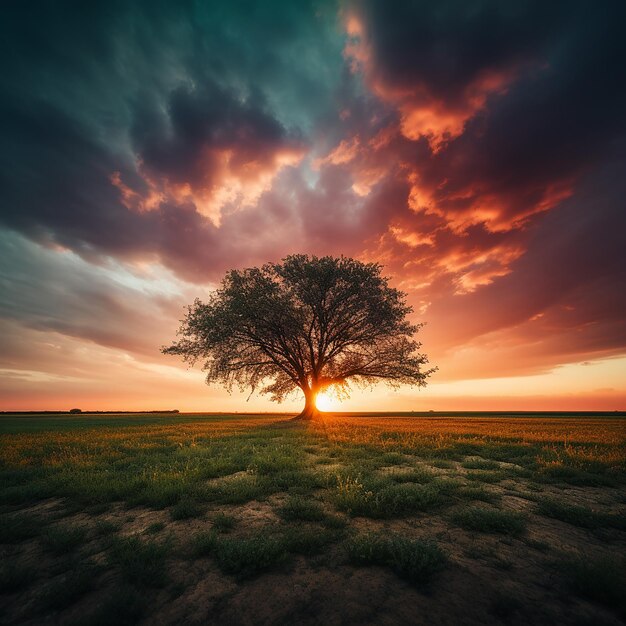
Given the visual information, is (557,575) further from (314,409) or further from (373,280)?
(314,409)

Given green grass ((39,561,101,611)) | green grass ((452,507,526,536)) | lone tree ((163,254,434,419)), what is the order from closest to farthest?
green grass ((39,561,101,611))
green grass ((452,507,526,536))
lone tree ((163,254,434,419))

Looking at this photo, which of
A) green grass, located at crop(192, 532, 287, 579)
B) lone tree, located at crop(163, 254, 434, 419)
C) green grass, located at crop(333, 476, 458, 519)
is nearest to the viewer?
green grass, located at crop(192, 532, 287, 579)

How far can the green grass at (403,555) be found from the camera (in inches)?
151

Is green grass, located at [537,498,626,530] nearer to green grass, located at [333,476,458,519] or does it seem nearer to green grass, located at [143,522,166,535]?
green grass, located at [333,476,458,519]

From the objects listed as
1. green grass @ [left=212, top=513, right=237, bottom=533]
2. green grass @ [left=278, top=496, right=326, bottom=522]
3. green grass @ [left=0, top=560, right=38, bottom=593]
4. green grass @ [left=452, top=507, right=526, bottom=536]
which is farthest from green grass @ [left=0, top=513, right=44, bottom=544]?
green grass @ [left=452, top=507, right=526, bottom=536]

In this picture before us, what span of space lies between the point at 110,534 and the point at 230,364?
2540 cm

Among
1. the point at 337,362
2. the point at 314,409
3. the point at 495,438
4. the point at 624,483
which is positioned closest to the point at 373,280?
the point at 337,362

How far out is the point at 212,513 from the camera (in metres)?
5.87

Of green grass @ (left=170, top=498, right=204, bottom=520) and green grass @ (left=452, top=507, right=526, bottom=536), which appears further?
green grass @ (left=170, top=498, right=204, bottom=520)

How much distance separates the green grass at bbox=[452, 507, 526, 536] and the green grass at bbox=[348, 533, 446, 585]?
1298 millimetres

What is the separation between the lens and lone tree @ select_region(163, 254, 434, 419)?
28000 millimetres

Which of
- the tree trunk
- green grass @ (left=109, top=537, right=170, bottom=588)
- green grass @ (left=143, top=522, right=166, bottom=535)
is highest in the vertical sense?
the tree trunk

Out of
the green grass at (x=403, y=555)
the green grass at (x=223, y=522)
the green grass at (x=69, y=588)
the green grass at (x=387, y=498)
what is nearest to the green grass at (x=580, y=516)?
the green grass at (x=387, y=498)

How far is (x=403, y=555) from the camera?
4055mm
